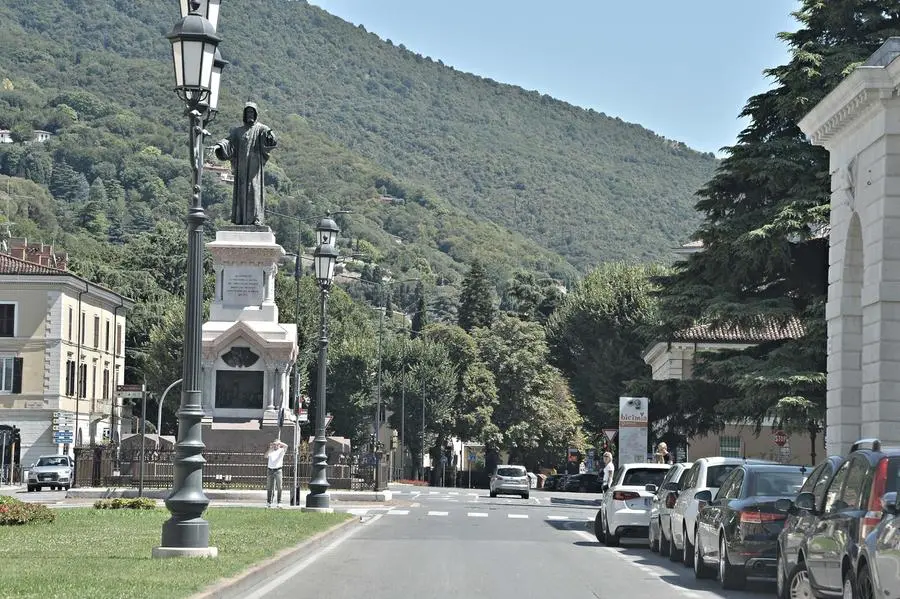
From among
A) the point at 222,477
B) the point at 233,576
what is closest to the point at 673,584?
the point at 233,576

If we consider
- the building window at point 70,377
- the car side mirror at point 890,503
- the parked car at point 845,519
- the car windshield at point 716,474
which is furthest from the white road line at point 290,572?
the building window at point 70,377

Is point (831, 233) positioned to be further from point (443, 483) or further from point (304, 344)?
point (443, 483)

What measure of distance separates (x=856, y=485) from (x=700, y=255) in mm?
31586

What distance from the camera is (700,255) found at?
1766 inches

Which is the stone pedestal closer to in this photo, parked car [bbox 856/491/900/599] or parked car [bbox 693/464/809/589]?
parked car [bbox 693/464/809/589]

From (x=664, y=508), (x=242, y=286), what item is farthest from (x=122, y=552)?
(x=242, y=286)

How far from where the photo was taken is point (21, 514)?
26.2 m

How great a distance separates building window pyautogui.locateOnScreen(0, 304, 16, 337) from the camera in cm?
7944

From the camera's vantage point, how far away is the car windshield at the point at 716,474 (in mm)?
23750

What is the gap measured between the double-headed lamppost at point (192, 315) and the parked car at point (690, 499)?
7.23 m

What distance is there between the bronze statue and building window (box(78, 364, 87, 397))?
1364 inches

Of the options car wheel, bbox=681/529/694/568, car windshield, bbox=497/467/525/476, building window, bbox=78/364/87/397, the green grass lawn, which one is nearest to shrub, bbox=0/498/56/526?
the green grass lawn

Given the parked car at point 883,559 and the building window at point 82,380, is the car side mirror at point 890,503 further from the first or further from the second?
the building window at point 82,380

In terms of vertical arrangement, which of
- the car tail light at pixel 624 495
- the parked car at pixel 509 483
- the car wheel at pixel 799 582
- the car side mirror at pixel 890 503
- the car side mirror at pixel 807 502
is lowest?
the parked car at pixel 509 483
